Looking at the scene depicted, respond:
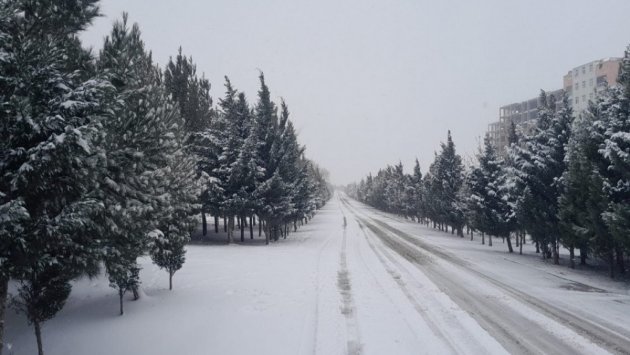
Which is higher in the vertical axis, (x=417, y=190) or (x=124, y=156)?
(x=124, y=156)

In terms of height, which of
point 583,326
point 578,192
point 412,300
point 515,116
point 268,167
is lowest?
point 583,326

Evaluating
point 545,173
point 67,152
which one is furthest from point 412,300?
point 545,173

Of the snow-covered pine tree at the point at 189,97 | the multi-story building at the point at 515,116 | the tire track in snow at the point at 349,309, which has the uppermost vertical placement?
the multi-story building at the point at 515,116

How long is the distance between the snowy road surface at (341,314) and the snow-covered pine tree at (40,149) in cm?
506

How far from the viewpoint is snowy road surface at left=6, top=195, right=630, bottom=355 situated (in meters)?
10.8

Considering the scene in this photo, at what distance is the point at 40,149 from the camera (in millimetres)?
6598

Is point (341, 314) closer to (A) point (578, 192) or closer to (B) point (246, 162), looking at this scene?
(A) point (578, 192)

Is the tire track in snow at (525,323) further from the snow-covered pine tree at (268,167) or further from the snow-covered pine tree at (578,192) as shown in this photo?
the snow-covered pine tree at (268,167)

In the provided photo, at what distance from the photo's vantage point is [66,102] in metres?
6.95

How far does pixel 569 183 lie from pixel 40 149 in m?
25.7

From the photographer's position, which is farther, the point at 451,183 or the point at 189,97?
the point at 451,183

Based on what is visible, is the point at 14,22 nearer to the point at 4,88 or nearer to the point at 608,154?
the point at 4,88

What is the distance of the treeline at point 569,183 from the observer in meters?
17.9

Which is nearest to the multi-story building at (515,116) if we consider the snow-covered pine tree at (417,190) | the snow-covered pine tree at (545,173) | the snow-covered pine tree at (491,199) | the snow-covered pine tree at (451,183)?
the snow-covered pine tree at (417,190)
